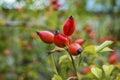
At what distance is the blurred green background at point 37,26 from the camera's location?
140 inches

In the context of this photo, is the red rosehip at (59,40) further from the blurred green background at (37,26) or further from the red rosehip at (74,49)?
the blurred green background at (37,26)

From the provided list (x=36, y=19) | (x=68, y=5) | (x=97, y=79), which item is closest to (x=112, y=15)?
(x=68, y=5)

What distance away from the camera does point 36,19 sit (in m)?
3.76

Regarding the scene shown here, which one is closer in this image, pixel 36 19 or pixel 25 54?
pixel 36 19

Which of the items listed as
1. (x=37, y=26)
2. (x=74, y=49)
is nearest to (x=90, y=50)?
(x=74, y=49)

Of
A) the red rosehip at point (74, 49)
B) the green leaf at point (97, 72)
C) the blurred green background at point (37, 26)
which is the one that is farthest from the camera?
the blurred green background at point (37, 26)

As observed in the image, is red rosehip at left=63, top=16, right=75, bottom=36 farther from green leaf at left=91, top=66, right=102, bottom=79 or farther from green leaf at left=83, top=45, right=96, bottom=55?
green leaf at left=91, top=66, right=102, bottom=79

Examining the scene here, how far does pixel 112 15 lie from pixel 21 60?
1410mm

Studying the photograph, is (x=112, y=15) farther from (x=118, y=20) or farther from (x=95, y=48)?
(x=95, y=48)

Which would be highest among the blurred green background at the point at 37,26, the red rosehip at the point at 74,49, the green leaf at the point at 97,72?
the blurred green background at the point at 37,26

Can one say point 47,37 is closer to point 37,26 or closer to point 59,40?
point 59,40

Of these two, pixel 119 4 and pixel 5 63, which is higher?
pixel 119 4

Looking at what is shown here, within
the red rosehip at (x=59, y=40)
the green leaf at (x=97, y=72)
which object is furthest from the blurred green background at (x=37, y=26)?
the red rosehip at (x=59, y=40)

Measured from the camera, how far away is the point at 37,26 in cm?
361
